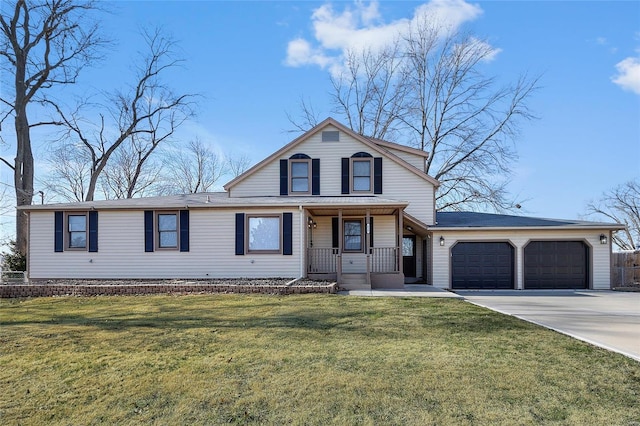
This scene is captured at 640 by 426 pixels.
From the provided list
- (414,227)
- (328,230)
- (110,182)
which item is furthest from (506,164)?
(110,182)

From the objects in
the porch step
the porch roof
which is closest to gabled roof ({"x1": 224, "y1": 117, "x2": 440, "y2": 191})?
the porch roof

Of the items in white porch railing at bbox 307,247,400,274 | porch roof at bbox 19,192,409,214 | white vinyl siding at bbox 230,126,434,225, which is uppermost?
white vinyl siding at bbox 230,126,434,225

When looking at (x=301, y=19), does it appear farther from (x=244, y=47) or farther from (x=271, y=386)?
(x=271, y=386)

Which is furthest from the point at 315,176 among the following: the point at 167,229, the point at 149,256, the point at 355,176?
the point at 149,256

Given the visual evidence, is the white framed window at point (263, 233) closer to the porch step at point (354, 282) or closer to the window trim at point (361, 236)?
the porch step at point (354, 282)

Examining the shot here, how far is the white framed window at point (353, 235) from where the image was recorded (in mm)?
15627

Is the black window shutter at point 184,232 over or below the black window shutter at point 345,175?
below

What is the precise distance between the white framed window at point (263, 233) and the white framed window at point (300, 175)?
2.43 metres

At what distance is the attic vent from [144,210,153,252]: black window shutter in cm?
736

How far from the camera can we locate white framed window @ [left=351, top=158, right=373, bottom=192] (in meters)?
16.1

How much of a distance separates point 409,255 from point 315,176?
17.9 ft

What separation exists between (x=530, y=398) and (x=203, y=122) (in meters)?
28.6

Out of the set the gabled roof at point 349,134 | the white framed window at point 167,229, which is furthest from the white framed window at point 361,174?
the white framed window at point 167,229

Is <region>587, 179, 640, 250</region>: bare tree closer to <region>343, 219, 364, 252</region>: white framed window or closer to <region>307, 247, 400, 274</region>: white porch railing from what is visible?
<region>307, 247, 400, 274</region>: white porch railing
